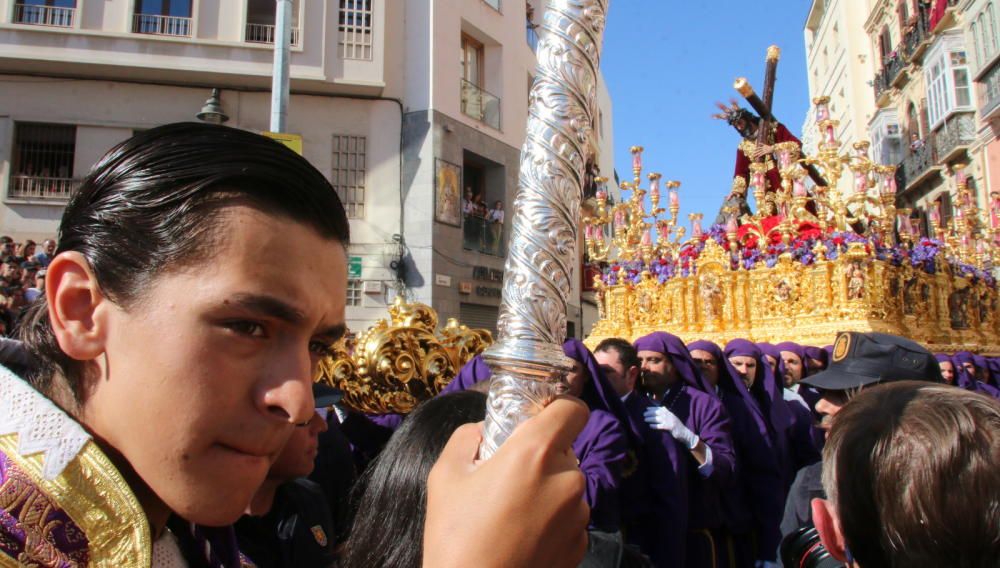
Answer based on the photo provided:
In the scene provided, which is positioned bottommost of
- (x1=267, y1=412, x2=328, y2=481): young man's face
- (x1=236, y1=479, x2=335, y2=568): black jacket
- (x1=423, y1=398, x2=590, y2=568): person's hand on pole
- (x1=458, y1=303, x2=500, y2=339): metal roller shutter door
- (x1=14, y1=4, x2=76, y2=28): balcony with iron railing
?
(x1=236, y1=479, x2=335, y2=568): black jacket

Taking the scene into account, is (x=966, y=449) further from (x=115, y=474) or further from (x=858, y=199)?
(x=858, y=199)

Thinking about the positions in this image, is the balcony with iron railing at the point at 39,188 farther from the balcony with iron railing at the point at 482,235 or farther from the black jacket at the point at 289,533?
the black jacket at the point at 289,533

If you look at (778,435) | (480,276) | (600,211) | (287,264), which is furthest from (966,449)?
(480,276)

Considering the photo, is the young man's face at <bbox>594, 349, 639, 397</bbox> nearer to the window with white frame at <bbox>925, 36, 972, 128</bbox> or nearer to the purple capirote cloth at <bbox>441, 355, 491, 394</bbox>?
the purple capirote cloth at <bbox>441, 355, 491, 394</bbox>

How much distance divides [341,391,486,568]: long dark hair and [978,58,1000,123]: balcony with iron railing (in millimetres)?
22303

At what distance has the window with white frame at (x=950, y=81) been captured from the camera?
21.4 meters

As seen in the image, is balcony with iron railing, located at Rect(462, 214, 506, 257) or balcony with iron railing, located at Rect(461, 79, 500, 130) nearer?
balcony with iron railing, located at Rect(462, 214, 506, 257)

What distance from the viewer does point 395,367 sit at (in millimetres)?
3613

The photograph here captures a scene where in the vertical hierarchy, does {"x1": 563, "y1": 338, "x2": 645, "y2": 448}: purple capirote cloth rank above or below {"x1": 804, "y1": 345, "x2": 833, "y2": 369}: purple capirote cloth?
below

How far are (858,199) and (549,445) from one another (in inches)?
359

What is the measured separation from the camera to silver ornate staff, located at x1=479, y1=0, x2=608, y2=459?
867 millimetres

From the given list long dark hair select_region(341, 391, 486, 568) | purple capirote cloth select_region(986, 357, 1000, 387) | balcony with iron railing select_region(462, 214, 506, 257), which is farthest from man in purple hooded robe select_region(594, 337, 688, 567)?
balcony with iron railing select_region(462, 214, 506, 257)

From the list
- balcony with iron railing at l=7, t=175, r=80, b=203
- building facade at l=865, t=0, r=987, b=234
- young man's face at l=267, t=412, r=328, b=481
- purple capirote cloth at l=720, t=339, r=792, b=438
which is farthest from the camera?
building facade at l=865, t=0, r=987, b=234

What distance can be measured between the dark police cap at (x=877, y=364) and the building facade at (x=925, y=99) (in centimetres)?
1835
